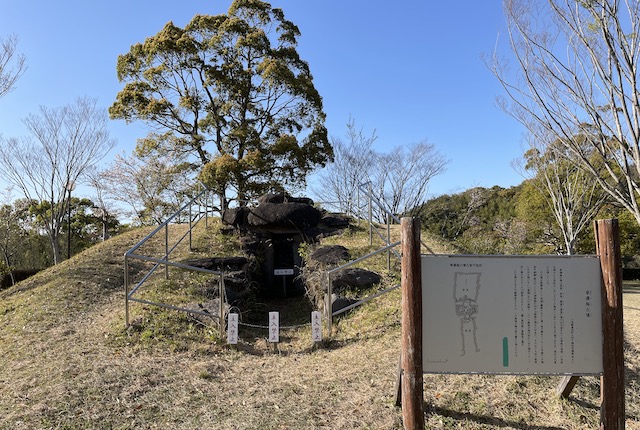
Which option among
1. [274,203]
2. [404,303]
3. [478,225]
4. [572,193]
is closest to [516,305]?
[404,303]

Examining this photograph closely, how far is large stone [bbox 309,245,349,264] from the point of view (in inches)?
328

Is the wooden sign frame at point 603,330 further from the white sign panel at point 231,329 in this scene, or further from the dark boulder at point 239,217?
the dark boulder at point 239,217

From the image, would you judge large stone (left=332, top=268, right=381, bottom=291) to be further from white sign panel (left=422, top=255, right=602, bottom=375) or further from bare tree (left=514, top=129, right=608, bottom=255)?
bare tree (left=514, top=129, right=608, bottom=255)

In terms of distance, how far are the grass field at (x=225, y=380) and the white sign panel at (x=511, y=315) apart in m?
0.74

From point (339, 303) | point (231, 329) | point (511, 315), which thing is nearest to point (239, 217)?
point (339, 303)

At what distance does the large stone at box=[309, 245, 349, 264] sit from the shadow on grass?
4.73 m

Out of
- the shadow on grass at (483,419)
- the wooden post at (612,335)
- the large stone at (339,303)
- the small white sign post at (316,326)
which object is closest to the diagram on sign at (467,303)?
the shadow on grass at (483,419)

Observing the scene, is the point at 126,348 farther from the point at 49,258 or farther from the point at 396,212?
the point at 49,258

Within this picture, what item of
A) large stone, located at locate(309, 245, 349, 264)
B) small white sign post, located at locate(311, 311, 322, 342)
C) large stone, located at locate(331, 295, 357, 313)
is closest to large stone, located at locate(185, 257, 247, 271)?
large stone, located at locate(309, 245, 349, 264)

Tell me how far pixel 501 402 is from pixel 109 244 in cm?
1000

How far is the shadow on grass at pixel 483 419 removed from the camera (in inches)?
132

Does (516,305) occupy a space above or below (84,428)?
above

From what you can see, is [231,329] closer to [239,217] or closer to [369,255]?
[369,255]

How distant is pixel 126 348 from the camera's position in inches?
208
